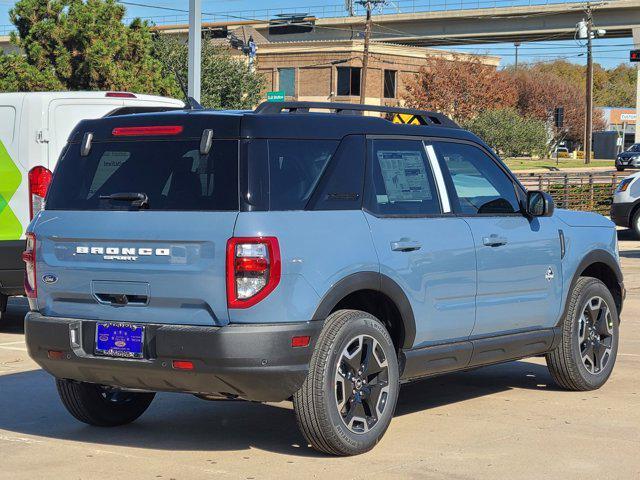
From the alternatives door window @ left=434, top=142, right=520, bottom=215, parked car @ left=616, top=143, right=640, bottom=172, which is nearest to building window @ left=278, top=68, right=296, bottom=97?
parked car @ left=616, top=143, right=640, bottom=172

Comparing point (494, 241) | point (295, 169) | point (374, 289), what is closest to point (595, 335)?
point (494, 241)

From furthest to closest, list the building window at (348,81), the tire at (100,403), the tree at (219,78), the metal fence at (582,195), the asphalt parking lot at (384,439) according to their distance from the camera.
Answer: the building window at (348,81), the tree at (219,78), the metal fence at (582,195), the tire at (100,403), the asphalt parking lot at (384,439)

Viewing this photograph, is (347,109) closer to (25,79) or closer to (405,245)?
(405,245)

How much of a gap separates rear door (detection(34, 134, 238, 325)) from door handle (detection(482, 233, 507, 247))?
1.99 metres

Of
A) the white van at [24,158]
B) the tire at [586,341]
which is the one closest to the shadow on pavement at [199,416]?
the tire at [586,341]

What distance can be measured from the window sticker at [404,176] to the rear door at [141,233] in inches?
44.3

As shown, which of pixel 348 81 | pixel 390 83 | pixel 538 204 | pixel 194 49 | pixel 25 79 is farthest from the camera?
pixel 390 83

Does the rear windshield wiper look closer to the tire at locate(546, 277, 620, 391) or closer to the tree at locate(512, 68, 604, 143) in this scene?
the tire at locate(546, 277, 620, 391)

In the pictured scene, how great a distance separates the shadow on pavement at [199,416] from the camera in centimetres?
721

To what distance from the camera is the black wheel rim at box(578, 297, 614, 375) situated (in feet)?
28.8

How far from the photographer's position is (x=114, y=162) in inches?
277

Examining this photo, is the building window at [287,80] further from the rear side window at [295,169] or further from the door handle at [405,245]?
the rear side window at [295,169]

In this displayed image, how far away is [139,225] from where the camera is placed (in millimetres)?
6617

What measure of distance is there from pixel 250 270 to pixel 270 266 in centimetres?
10
